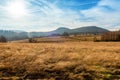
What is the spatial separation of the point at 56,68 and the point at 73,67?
1.62m

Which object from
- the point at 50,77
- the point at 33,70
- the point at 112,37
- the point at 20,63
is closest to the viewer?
the point at 50,77

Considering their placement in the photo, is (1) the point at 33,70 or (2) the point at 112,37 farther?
(2) the point at 112,37

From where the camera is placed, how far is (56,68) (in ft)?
56.2

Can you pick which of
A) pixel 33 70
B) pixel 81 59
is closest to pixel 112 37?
pixel 81 59

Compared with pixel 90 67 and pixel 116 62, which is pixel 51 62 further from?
pixel 116 62

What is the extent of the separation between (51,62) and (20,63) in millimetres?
3121

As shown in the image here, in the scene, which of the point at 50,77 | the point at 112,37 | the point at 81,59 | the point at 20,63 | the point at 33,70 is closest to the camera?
the point at 50,77

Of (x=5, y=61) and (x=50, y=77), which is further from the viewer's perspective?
(x=5, y=61)

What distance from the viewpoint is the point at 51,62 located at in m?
19.6

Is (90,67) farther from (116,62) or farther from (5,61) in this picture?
(5,61)

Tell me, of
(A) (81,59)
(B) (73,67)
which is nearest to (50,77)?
(B) (73,67)

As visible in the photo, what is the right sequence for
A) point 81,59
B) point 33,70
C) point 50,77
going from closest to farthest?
point 50,77 → point 33,70 → point 81,59

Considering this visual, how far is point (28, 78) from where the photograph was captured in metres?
15.6

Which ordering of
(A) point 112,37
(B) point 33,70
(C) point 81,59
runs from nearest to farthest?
(B) point 33,70
(C) point 81,59
(A) point 112,37
